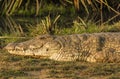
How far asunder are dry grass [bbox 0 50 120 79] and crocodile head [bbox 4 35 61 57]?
14 cm

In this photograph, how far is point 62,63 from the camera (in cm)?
702

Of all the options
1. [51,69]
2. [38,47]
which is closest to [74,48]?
[38,47]

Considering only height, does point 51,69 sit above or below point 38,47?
below

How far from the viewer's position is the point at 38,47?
7395 millimetres

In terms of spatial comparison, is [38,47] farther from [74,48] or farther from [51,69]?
[51,69]

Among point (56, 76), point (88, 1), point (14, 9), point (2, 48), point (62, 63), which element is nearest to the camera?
point (56, 76)

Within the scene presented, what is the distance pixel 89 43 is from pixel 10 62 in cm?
148

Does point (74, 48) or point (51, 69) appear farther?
point (74, 48)

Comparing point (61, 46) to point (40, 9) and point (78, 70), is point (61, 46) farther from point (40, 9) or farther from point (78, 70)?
point (40, 9)

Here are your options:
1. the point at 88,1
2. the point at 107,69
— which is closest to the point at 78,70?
the point at 107,69

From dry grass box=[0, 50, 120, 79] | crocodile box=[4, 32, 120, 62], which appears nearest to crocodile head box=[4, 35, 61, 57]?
crocodile box=[4, 32, 120, 62]

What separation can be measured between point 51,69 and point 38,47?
3.07 feet

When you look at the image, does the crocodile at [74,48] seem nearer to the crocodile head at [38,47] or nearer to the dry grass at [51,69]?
the crocodile head at [38,47]

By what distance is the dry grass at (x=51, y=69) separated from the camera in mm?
6152
